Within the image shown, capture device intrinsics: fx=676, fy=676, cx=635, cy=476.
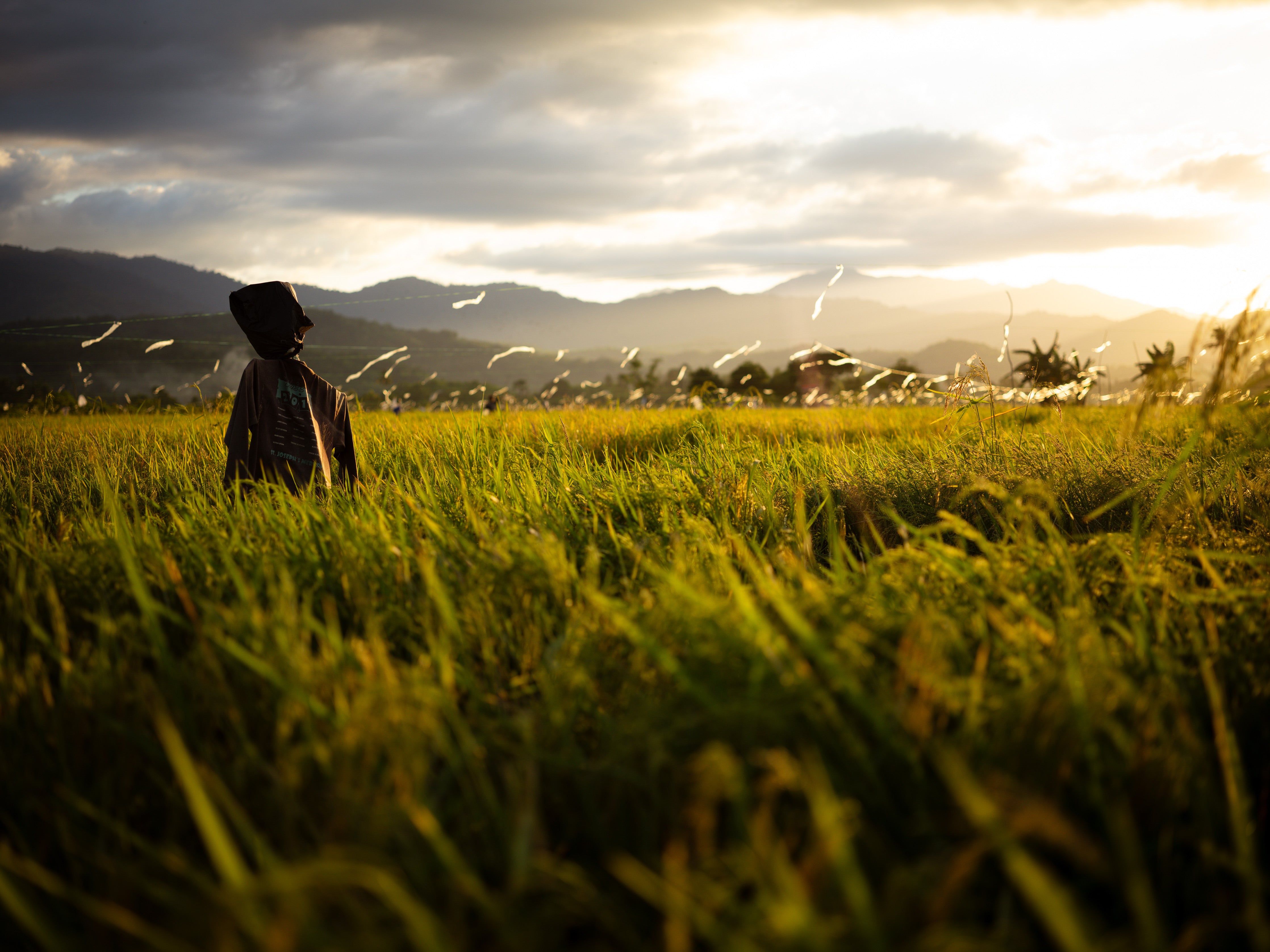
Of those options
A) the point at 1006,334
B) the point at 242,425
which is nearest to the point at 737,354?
the point at 1006,334

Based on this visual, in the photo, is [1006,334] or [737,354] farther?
[737,354]

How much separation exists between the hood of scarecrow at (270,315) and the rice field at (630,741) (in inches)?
79.0

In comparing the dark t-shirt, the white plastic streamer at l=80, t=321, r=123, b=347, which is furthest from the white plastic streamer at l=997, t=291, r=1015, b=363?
the white plastic streamer at l=80, t=321, r=123, b=347

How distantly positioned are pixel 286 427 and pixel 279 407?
0.13 m

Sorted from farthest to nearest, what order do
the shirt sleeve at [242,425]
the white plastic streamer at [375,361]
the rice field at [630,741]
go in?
1. the white plastic streamer at [375,361]
2. the shirt sleeve at [242,425]
3. the rice field at [630,741]

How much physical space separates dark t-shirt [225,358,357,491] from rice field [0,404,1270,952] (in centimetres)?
162

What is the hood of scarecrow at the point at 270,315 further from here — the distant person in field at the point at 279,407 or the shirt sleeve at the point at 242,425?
the shirt sleeve at the point at 242,425

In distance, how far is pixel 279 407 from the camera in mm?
4152

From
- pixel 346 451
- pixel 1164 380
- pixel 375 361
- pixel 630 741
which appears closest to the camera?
pixel 630 741

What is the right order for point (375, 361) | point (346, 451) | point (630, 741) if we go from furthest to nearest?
point (375, 361) → point (346, 451) → point (630, 741)

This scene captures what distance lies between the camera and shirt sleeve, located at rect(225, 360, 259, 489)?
398cm

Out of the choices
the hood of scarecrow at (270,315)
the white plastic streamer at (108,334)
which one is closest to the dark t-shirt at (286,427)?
the hood of scarecrow at (270,315)

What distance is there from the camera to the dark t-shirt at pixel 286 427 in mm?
4016

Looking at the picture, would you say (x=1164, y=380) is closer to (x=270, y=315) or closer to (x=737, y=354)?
(x=270, y=315)
